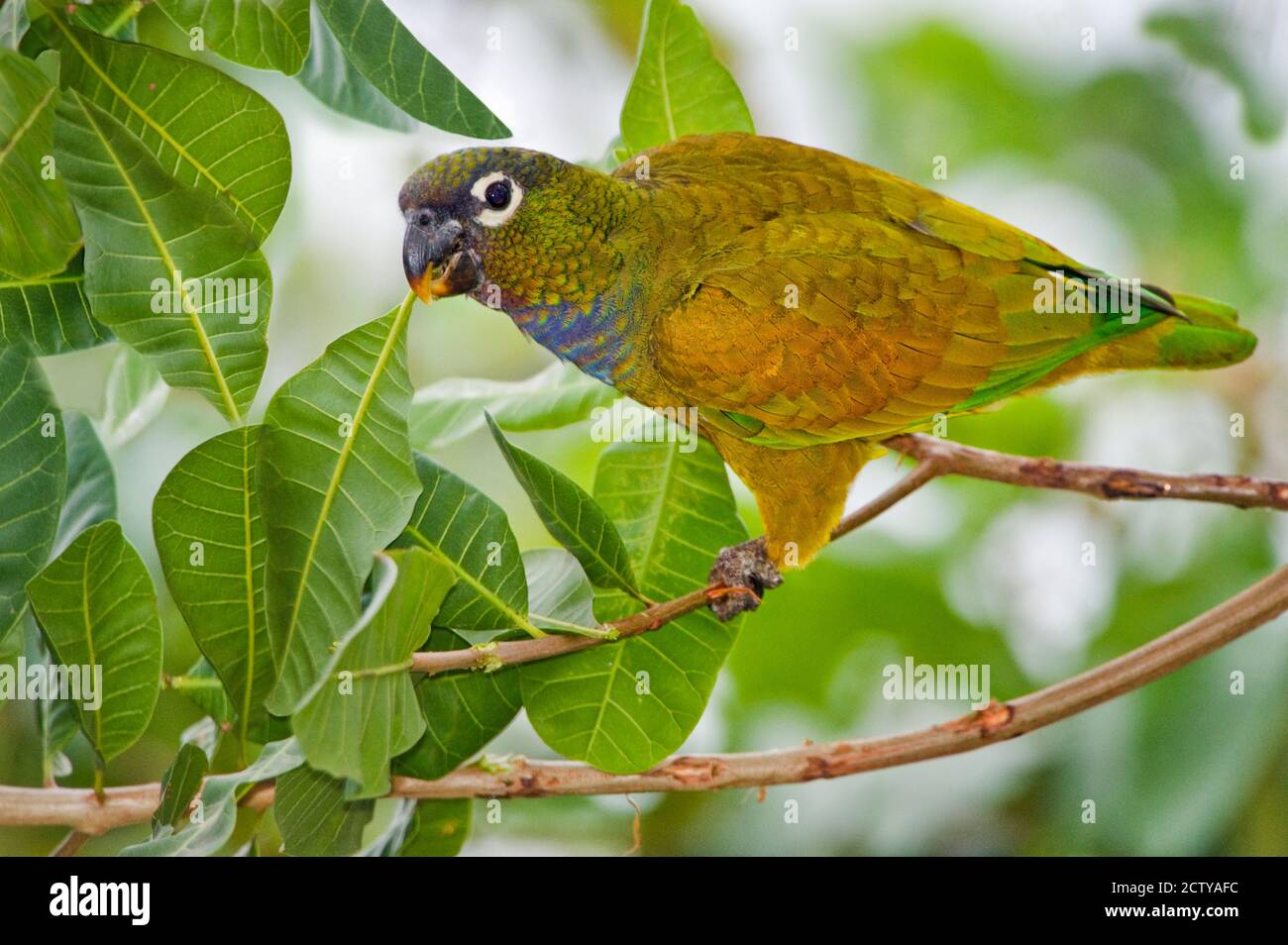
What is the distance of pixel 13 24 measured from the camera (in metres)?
1.06

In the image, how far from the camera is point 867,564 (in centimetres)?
205

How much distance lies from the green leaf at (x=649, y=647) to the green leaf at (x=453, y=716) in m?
0.05

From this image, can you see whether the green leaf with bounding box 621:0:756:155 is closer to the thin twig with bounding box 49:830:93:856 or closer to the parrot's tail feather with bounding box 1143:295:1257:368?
the parrot's tail feather with bounding box 1143:295:1257:368

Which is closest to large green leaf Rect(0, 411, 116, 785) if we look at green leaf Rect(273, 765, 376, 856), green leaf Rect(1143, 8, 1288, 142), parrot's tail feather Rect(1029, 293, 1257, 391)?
green leaf Rect(273, 765, 376, 856)

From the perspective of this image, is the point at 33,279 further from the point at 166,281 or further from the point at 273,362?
the point at 273,362

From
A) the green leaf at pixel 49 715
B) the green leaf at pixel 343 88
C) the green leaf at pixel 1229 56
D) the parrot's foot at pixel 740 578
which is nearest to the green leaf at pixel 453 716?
the parrot's foot at pixel 740 578


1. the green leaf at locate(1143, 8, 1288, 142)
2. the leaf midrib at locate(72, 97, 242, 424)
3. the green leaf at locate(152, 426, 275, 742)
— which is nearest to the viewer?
the leaf midrib at locate(72, 97, 242, 424)

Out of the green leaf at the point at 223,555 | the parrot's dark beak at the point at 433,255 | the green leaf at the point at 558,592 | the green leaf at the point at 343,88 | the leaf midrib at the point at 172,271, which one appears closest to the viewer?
the leaf midrib at the point at 172,271

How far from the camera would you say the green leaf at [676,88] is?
4.81ft

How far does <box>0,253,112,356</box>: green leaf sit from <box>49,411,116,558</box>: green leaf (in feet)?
0.60

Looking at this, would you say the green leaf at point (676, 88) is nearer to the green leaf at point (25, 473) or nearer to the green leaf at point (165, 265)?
the green leaf at point (165, 265)

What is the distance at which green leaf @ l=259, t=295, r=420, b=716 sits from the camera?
1062 mm
